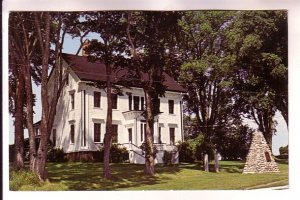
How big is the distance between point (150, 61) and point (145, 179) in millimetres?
543

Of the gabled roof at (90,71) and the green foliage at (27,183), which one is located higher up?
the gabled roof at (90,71)

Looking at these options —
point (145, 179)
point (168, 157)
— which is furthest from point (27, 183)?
point (168, 157)

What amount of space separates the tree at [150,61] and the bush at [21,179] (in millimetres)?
513

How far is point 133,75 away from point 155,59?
4.9 inches

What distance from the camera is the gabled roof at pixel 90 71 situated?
225 inches

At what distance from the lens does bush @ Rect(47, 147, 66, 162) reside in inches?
225

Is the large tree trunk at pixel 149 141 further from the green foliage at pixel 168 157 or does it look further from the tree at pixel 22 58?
the tree at pixel 22 58

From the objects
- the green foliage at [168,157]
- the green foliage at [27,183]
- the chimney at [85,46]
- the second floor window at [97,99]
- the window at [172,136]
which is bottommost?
the green foliage at [27,183]

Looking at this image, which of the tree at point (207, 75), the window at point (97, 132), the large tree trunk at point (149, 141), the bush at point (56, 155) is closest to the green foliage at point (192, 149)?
the tree at point (207, 75)

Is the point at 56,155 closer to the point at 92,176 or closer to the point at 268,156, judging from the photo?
the point at 92,176

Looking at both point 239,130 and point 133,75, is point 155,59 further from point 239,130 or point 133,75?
point 239,130

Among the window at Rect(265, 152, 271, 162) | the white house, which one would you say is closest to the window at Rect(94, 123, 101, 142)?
the white house
